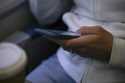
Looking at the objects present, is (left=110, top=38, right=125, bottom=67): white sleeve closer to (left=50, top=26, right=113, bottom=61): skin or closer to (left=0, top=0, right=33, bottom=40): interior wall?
(left=50, top=26, right=113, bottom=61): skin

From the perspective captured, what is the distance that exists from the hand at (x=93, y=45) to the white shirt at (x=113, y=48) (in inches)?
0.9

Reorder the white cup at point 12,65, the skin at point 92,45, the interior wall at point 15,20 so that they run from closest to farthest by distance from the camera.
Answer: the white cup at point 12,65 → the skin at point 92,45 → the interior wall at point 15,20

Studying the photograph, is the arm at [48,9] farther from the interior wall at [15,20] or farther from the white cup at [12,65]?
the white cup at [12,65]

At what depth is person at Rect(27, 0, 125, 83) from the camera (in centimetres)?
80

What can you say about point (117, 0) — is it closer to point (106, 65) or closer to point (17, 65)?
point (106, 65)

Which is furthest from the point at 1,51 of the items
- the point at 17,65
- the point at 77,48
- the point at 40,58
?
the point at 40,58

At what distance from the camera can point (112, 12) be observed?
0.90m

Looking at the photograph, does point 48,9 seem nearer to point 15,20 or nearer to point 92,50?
point 15,20

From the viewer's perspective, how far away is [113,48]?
80 cm

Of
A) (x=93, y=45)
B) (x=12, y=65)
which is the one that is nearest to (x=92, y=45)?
(x=93, y=45)

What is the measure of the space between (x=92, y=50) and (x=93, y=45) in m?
0.02

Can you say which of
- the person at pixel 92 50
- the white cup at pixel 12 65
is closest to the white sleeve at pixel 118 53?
the person at pixel 92 50

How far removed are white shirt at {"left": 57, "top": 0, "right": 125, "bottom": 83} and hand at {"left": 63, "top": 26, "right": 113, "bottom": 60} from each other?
2 cm

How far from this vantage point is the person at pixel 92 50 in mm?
804
